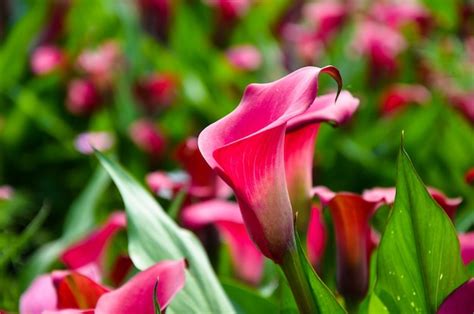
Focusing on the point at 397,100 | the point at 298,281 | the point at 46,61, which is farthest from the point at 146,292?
the point at 46,61

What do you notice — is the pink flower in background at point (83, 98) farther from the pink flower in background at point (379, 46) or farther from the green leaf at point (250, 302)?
the green leaf at point (250, 302)

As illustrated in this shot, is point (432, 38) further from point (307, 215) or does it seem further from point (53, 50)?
point (307, 215)

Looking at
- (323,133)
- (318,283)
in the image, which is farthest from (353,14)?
(318,283)

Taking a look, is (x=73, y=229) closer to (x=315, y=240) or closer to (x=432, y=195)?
(x=315, y=240)

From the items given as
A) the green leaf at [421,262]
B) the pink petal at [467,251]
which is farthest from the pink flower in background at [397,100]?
the green leaf at [421,262]

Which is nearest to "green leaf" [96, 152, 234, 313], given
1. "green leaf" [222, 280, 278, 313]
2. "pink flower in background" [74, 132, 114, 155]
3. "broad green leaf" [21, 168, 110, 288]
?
"green leaf" [222, 280, 278, 313]

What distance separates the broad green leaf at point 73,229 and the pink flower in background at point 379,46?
2.10 ft

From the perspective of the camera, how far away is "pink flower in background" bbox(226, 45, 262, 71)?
5.09ft

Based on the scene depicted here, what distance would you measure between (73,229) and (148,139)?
39 cm

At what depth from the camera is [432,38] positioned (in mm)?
1698

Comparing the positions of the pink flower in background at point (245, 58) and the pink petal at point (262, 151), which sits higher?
the pink petal at point (262, 151)

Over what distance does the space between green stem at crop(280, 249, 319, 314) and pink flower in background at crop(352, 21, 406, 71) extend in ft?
3.47

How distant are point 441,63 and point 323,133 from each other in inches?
7.5

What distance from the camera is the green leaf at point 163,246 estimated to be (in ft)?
1.87
